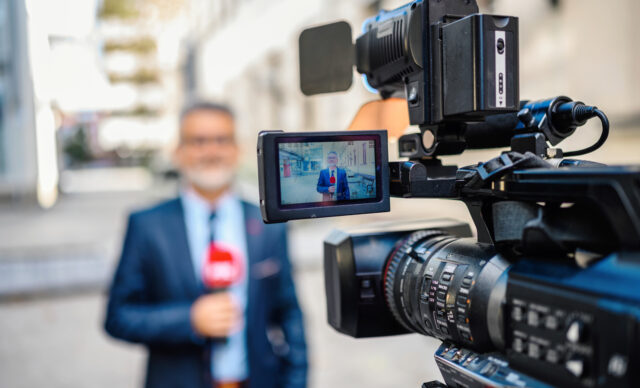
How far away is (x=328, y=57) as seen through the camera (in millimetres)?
1395

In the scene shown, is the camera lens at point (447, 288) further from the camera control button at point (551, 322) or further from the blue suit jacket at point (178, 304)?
the blue suit jacket at point (178, 304)

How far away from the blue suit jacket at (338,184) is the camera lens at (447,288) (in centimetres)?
25

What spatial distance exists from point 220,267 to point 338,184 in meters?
1.14

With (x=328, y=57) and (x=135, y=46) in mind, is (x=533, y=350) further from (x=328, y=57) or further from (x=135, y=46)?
(x=135, y=46)

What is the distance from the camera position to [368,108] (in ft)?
4.68

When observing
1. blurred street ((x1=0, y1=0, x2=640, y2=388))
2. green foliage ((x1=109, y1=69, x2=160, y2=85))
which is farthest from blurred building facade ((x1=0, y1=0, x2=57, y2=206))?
green foliage ((x1=109, y1=69, x2=160, y2=85))

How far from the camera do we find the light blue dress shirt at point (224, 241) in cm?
224

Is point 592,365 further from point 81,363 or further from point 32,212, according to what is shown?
point 32,212

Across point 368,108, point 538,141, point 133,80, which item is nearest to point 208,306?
point 368,108

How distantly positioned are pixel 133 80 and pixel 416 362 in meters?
27.4

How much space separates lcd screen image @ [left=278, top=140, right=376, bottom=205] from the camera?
111 cm

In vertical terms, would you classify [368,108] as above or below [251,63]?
below

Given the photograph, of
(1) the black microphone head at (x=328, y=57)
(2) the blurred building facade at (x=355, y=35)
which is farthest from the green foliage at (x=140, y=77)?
(1) the black microphone head at (x=328, y=57)

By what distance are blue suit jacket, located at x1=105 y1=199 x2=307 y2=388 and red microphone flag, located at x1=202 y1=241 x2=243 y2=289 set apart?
0.09 metres
